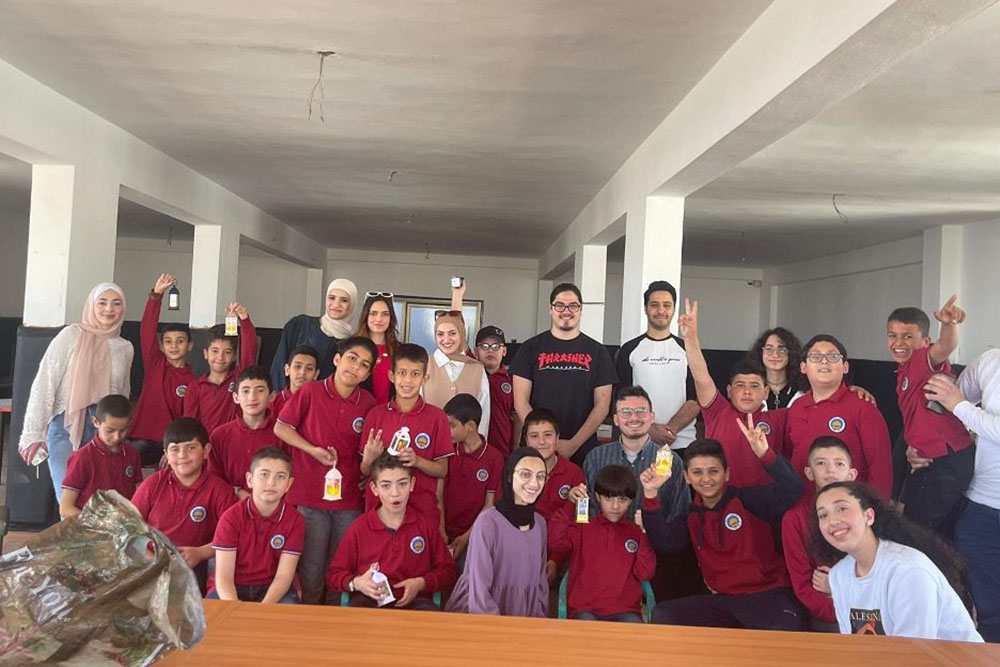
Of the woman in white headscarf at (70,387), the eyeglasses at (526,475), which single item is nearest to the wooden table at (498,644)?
the eyeglasses at (526,475)

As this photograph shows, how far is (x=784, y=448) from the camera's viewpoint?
11.6 ft

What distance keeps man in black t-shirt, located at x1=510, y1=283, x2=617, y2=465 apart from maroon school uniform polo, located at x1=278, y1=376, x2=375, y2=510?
0.86 meters

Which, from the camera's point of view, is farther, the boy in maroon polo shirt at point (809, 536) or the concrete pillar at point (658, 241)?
the concrete pillar at point (658, 241)

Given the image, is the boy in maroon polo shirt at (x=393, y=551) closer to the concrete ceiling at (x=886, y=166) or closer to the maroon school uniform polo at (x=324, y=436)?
the maroon school uniform polo at (x=324, y=436)

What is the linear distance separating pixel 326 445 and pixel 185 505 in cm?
58

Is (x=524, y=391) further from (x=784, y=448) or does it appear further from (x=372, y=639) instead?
(x=372, y=639)

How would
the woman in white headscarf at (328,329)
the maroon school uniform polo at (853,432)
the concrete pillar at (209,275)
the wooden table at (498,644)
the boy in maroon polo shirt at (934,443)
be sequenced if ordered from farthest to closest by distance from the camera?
1. the concrete pillar at (209,275)
2. the woman in white headscarf at (328,329)
3. the boy in maroon polo shirt at (934,443)
4. the maroon school uniform polo at (853,432)
5. the wooden table at (498,644)

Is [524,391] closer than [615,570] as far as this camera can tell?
No

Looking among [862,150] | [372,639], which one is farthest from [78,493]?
[862,150]

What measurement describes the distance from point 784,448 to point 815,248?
836 centimetres

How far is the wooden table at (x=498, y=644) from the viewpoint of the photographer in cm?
107

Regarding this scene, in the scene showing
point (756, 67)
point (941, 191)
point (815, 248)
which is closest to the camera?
point (756, 67)

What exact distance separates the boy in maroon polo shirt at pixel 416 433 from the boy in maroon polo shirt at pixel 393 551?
0.16 meters

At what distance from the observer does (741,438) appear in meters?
3.51
